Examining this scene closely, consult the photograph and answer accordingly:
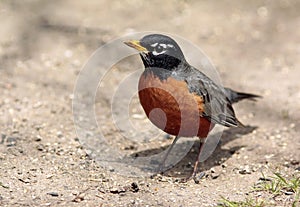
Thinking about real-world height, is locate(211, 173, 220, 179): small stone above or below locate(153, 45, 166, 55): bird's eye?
below

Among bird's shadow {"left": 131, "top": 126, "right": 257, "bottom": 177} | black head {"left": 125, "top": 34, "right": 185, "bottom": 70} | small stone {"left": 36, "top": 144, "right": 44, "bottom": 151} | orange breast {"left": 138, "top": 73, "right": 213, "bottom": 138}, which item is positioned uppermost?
black head {"left": 125, "top": 34, "right": 185, "bottom": 70}

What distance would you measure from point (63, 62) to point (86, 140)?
2.77 m

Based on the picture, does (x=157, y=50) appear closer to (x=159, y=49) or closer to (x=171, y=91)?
(x=159, y=49)

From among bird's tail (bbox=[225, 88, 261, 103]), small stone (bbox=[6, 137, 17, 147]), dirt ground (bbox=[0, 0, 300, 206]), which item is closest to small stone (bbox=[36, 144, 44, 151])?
dirt ground (bbox=[0, 0, 300, 206])

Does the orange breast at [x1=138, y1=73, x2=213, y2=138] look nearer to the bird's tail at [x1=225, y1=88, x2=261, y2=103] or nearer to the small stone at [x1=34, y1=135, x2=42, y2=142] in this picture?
the bird's tail at [x1=225, y1=88, x2=261, y2=103]

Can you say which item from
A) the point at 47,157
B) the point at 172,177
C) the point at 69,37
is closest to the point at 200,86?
the point at 172,177

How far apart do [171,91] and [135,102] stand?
2.52 m

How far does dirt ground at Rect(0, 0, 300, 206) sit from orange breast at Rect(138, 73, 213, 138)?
714mm

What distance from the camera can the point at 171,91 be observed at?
20.6ft

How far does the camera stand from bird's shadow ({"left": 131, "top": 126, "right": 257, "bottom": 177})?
6.96 meters

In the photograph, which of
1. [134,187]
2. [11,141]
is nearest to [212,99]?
[134,187]

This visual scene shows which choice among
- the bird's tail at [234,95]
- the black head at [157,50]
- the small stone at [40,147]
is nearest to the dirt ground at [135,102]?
the small stone at [40,147]

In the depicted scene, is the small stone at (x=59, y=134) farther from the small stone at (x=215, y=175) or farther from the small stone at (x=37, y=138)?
the small stone at (x=215, y=175)

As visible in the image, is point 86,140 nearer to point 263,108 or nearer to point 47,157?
point 47,157
